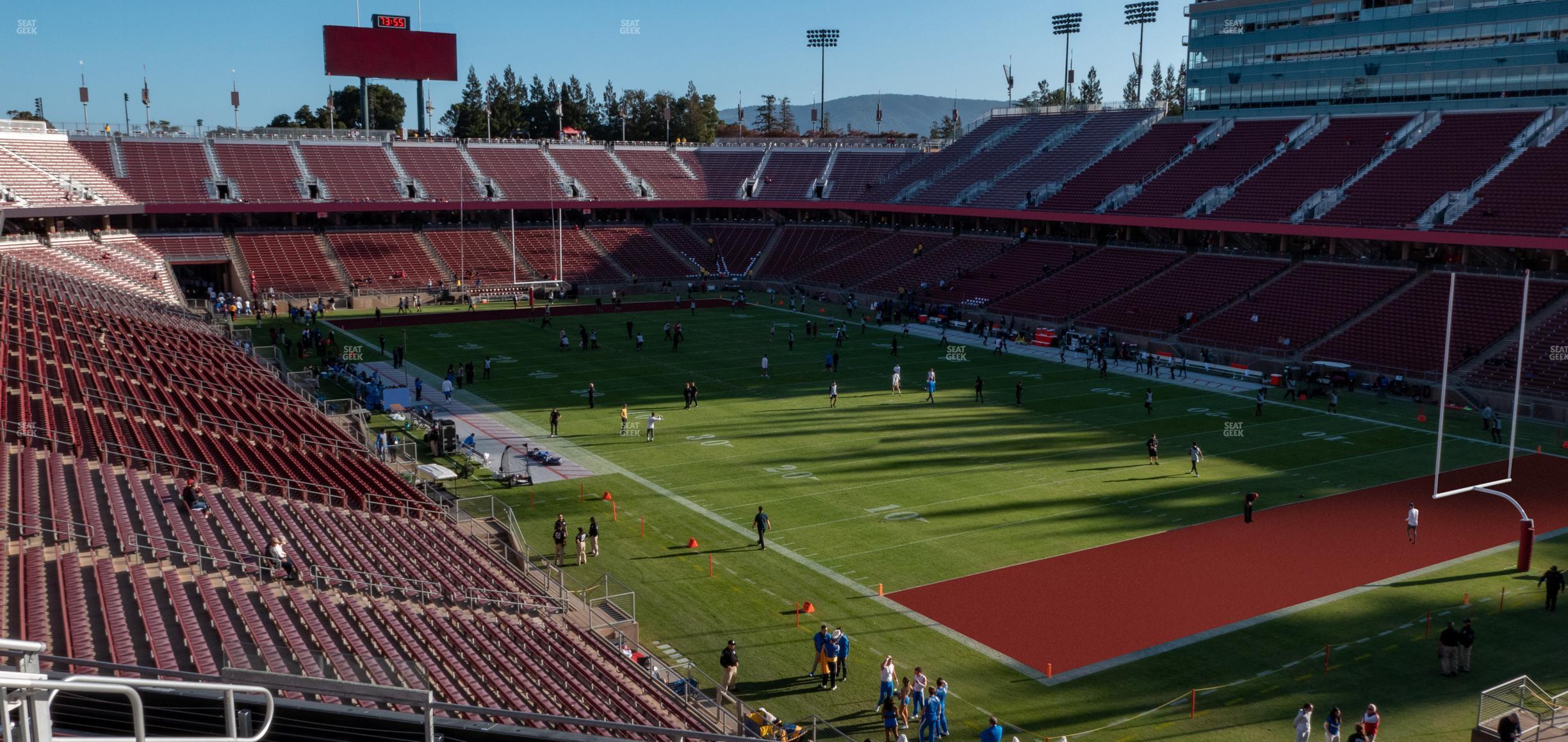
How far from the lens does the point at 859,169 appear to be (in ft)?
293

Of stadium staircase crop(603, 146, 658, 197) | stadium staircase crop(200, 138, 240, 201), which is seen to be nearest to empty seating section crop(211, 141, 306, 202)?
stadium staircase crop(200, 138, 240, 201)

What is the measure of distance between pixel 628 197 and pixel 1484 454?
61003 mm

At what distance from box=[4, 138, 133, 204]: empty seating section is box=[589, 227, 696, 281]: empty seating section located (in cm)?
2877

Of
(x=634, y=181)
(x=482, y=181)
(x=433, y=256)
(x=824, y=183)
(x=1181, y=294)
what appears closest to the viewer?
(x=1181, y=294)

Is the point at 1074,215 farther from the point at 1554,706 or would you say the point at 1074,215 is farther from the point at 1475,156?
the point at 1554,706

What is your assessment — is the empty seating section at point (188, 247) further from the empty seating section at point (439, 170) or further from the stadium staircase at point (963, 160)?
the stadium staircase at point (963, 160)

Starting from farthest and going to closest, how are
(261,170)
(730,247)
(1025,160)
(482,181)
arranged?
(730,247) → (482,181) → (1025,160) → (261,170)

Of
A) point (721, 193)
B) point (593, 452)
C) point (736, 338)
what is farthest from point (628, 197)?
point (593, 452)

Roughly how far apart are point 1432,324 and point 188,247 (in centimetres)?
6425

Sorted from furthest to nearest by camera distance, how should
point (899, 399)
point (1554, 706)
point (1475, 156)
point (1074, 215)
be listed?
1. point (1074, 215)
2. point (1475, 156)
3. point (899, 399)
4. point (1554, 706)

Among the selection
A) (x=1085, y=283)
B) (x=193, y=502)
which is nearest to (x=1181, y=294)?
(x=1085, y=283)

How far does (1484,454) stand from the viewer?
34.0m

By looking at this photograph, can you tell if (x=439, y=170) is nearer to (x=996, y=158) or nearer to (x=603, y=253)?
(x=603, y=253)

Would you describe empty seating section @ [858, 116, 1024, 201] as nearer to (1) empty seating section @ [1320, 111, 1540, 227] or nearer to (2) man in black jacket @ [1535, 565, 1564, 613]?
(1) empty seating section @ [1320, 111, 1540, 227]
